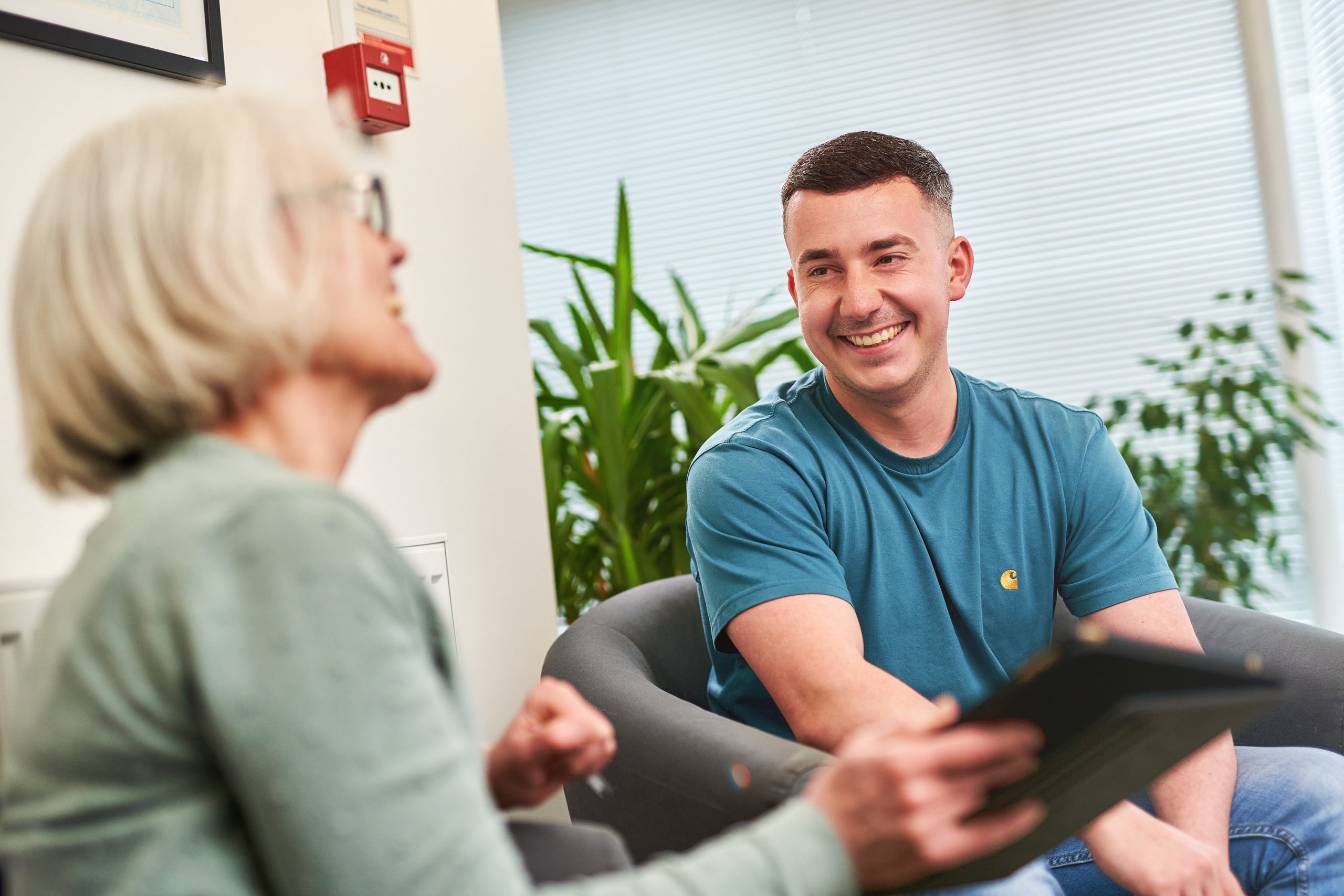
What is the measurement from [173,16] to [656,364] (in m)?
1.55

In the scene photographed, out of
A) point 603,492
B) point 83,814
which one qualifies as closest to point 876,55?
point 603,492

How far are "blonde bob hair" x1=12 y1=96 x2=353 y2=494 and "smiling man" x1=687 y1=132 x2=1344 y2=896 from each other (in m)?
0.86

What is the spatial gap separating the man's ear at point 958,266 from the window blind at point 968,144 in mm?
1649

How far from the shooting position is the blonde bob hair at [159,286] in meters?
0.65

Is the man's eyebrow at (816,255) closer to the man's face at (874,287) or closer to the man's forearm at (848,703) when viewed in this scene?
the man's face at (874,287)

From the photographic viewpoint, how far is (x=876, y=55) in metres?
3.61

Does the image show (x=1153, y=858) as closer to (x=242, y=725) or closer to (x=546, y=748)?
(x=546, y=748)

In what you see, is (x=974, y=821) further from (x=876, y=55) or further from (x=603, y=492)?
(x=876, y=55)

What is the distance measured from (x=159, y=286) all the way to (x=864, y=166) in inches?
49.1

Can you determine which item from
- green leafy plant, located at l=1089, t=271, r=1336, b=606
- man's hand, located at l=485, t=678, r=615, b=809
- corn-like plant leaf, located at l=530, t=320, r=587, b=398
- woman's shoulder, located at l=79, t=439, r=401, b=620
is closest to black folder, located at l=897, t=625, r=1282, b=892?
man's hand, located at l=485, t=678, r=615, b=809

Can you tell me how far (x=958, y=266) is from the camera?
6.04 feet

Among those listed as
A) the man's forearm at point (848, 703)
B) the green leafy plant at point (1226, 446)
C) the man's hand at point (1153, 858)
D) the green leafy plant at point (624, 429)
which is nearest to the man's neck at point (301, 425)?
the man's forearm at point (848, 703)

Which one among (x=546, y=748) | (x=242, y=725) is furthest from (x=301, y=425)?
(x=546, y=748)

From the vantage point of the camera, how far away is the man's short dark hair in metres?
1.68
